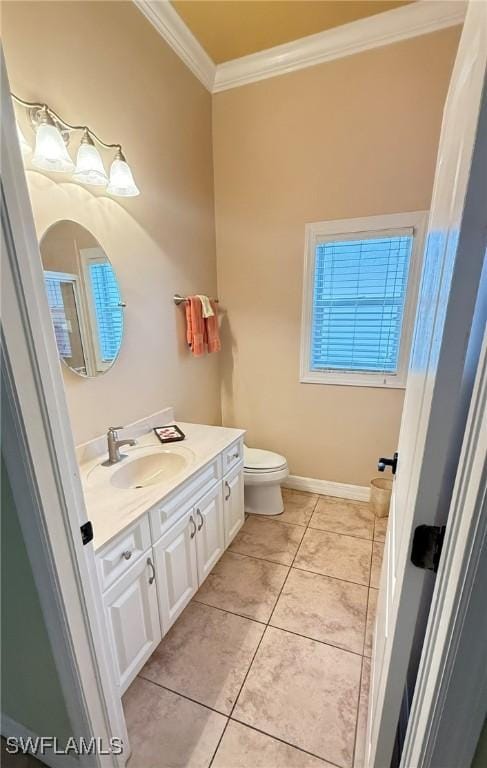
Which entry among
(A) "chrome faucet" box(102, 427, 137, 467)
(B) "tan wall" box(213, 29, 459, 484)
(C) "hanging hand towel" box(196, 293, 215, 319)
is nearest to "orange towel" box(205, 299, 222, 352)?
(C) "hanging hand towel" box(196, 293, 215, 319)

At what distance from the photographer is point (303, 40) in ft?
6.54

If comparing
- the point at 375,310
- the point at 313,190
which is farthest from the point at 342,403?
the point at 313,190

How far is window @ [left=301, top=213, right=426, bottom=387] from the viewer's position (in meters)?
2.10

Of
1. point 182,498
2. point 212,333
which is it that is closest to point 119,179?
A: point 212,333

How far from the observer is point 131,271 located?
177cm

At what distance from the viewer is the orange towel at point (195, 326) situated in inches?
85.8

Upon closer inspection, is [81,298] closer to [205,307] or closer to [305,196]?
[205,307]

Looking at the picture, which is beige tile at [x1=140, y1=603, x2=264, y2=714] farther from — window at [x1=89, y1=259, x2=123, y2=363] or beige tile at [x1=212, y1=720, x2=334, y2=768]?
window at [x1=89, y1=259, x2=123, y2=363]

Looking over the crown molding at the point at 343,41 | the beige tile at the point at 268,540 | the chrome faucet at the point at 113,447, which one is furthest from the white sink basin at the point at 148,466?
the crown molding at the point at 343,41

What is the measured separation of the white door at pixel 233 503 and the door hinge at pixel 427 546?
133cm

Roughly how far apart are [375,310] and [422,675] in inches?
80.9

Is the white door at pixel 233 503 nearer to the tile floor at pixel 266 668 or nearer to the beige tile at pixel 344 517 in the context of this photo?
the tile floor at pixel 266 668

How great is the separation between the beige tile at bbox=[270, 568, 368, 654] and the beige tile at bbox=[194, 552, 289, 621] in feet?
0.20

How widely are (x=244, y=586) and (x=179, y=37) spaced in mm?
3209
